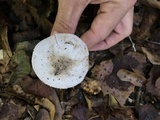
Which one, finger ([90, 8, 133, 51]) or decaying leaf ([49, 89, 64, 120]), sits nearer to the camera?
finger ([90, 8, 133, 51])

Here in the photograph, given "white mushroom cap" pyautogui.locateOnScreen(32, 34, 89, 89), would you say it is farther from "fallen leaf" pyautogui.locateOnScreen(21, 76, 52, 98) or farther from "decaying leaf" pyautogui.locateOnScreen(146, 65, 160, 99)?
"decaying leaf" pyautogui.locateOnScreen(146, 65, 160, 99)

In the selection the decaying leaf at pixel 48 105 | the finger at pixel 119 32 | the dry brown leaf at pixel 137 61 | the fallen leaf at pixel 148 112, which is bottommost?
the fallen leaf at pixel 148 112

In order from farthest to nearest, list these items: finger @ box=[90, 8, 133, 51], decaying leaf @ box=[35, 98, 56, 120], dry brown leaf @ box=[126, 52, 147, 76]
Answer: dry brown leaf @ box=[126, 52, 147, 76], decaying leaf @ box=[35, 98, 56, 120], finger @ box=[90, 8, 133, 51]

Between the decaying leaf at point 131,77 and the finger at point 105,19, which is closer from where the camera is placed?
the finger at point 105,19

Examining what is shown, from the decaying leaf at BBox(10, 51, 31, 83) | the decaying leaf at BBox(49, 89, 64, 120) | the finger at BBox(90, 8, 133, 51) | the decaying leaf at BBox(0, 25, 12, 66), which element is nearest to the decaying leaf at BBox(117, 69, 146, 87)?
the finger at BBox(90, 8, 133, 51)

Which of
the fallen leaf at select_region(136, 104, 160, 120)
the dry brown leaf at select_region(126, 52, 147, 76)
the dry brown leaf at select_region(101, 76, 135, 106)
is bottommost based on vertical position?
the fallen leaf at select_region(136, 104, 160, 120)

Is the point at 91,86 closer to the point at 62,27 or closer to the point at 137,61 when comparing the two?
the point at 137,61

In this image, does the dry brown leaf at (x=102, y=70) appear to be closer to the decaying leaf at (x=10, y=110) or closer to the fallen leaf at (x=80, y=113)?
the fallen leaf at (x=80, y=113)

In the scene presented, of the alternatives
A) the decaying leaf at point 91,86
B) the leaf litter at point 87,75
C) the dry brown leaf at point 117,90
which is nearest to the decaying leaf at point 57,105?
the leaf litter at point 87,75

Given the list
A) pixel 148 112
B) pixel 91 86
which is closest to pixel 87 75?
pixel 91 86
